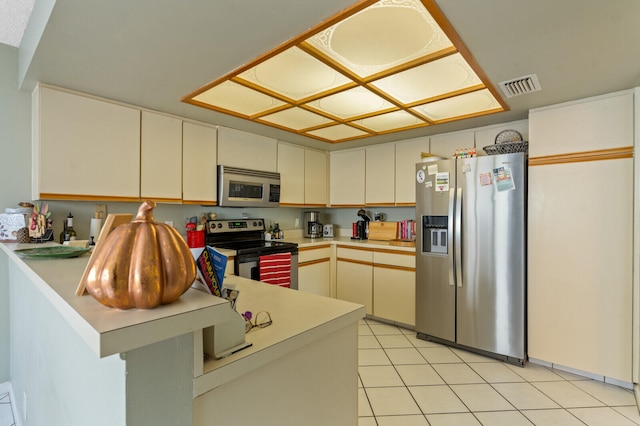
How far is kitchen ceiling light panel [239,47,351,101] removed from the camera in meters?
1.77

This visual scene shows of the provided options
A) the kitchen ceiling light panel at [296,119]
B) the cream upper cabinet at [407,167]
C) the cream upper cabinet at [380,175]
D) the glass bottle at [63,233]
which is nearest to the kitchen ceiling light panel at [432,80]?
the kitchen ceiling light panel at [296,119]

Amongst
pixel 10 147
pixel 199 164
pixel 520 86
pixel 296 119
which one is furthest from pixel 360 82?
pixel 10 147

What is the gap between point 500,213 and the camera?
8.43 feet

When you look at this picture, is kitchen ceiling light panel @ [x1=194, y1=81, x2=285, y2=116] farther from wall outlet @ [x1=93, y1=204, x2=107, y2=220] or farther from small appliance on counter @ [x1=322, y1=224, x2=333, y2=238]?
small appliance on counter @ [x1=322, y1=224, x2=333, y2=238]

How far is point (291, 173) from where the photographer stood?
3.82 metres

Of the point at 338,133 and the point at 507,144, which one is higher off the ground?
the point at 338,133

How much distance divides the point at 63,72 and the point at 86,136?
0.47 m

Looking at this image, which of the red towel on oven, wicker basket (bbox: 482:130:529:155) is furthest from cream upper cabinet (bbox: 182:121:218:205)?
wicker basket (bbox: 482:130:529:155)

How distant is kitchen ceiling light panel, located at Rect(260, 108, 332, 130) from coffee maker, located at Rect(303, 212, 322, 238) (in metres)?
1.57

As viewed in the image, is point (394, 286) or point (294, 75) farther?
point (394, 286)

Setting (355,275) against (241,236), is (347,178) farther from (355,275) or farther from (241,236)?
(241,236)

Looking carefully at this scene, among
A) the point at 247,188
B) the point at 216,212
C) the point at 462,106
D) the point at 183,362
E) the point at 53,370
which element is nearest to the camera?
the point at 183,362

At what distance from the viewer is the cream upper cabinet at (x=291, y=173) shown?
12.2ft

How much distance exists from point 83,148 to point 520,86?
123 inches
